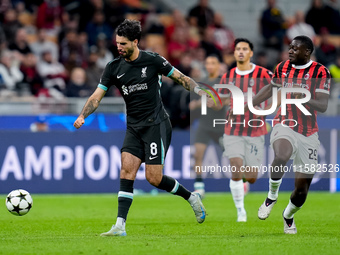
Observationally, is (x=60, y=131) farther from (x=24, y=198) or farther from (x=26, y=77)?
(x=24, y=198)

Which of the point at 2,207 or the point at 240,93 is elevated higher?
the point at 240,93

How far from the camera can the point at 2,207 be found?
12.3m

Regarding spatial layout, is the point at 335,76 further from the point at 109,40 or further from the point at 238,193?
the point at 238,193

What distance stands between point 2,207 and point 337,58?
34.3ft

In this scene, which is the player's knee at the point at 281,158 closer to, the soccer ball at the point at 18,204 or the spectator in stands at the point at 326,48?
the soccer ball at the point at 18,204

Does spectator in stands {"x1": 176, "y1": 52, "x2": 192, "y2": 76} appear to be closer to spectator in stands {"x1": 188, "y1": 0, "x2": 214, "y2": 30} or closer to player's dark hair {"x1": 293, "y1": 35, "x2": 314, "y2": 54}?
spectator in stands {"x1": 188, "y1": 0, "x2": 214, "y2": 30}

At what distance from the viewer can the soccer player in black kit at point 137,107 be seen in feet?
27.5

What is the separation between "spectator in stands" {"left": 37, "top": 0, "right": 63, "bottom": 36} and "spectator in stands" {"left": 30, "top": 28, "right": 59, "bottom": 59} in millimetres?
528

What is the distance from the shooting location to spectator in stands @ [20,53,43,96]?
52.3 ft

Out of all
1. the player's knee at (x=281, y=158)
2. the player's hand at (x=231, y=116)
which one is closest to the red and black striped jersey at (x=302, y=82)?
the player's knee at (x=281, y=158)

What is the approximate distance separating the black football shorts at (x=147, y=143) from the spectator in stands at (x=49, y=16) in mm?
10009

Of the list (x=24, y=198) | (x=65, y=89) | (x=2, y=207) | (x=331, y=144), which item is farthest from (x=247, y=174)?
(x=65, y=89)

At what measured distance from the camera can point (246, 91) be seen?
1052cm

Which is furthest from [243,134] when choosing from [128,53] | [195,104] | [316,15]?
[316,15]
